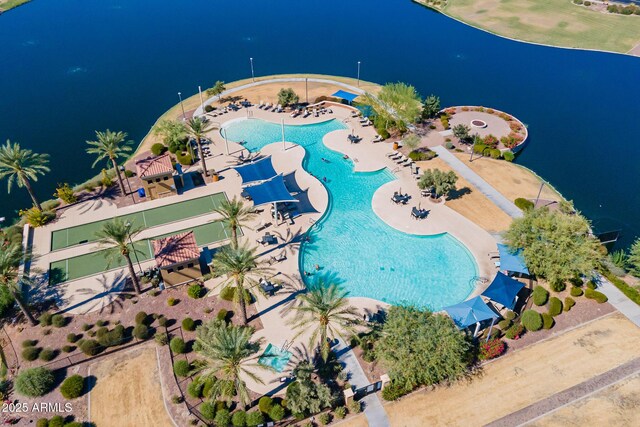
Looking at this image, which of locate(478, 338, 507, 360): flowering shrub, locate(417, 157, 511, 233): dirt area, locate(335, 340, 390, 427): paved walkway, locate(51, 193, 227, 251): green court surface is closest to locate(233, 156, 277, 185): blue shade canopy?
locate(51, 193, 227, 251): green court surface

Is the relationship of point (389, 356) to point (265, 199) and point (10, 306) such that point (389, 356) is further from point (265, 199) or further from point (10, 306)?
point (10, 306)

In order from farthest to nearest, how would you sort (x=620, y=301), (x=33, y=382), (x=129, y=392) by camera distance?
1. (x=620, y=301)
2. (x=129, y=392)
3. (x=33, y=382)

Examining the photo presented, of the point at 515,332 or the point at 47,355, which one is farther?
the point at 515,332

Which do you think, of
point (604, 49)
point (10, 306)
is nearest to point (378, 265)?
point (10, 306)

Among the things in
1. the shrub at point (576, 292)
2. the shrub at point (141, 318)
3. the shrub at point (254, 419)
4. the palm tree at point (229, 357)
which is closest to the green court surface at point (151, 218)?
the shrub at point (141, 318)

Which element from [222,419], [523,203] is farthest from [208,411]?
[523,203]

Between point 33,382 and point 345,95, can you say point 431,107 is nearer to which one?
point 345,95

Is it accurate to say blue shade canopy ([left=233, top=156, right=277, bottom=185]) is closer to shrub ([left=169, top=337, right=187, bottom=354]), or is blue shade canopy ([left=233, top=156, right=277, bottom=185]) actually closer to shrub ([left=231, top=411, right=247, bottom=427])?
shrub ([left=169, top=337, right=187, bottom=354])
